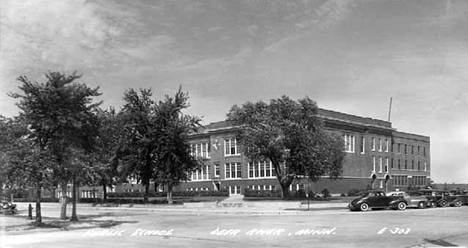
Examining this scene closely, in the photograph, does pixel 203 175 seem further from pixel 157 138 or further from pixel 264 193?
pixel 157 138

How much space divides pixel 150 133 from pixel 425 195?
25.1 metres

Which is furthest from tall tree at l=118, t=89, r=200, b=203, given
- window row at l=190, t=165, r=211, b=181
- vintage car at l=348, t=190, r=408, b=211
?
window row at l=190, t=165, r=211, b=181

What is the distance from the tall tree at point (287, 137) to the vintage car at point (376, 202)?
1053 cm

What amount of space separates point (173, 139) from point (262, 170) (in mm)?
25396

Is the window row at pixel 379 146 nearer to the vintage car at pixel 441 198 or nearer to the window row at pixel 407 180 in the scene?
the window row at pixel 407 180

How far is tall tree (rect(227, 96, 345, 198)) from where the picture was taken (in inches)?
2016

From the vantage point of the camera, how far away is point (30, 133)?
25.5 meters

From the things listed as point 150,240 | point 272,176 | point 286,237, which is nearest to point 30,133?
point 150,240

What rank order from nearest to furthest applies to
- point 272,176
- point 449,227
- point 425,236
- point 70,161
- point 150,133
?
point 425,236, point 449,227, point 70,161, point 150,133, point 272,176

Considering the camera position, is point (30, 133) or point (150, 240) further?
point (30, 133)

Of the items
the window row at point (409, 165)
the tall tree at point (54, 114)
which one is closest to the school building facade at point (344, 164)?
the window row at point (409, 165)

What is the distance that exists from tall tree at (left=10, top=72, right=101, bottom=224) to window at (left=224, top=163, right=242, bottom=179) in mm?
50485

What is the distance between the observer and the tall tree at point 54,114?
25281 millimetres

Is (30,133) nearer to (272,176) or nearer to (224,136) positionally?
(272,176)
